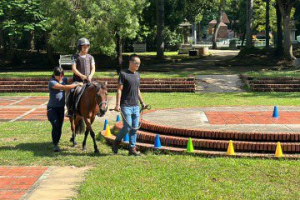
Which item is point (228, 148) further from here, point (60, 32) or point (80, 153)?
point (60, 32)

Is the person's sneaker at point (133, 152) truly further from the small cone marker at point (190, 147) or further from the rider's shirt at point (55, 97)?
the rider's shirt at point (55, 97)

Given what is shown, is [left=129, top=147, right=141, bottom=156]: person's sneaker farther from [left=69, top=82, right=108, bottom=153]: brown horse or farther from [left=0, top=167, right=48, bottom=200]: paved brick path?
[left=0, top=167, right=48, bottom=200]: paved brick path

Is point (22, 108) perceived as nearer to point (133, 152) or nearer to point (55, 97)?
point (55, 97)

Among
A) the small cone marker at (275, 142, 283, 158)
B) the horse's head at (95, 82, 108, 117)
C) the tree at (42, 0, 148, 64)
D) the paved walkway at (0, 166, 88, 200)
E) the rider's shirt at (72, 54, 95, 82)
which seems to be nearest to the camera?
the paved walkway at (0, 166, 88, 200)

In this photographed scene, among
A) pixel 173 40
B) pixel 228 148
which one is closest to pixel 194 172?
pixel 228 148

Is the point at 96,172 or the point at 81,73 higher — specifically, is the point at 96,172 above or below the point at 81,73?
below

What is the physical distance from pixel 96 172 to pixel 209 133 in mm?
2732

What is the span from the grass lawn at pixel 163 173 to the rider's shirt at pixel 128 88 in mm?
1098

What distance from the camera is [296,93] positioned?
66.9 ft

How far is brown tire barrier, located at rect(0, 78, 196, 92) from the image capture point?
22.3 meters

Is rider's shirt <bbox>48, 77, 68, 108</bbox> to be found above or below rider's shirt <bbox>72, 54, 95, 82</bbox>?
below

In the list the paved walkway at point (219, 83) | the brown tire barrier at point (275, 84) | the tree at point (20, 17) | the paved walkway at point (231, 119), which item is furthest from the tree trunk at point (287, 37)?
the paved walkway at point (231, 119)

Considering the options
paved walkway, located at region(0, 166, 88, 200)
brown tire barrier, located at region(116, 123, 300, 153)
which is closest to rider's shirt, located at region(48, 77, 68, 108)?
paved walkway, located at region(0, 166, 88, 200)

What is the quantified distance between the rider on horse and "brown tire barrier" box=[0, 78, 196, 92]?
12.0 metres
